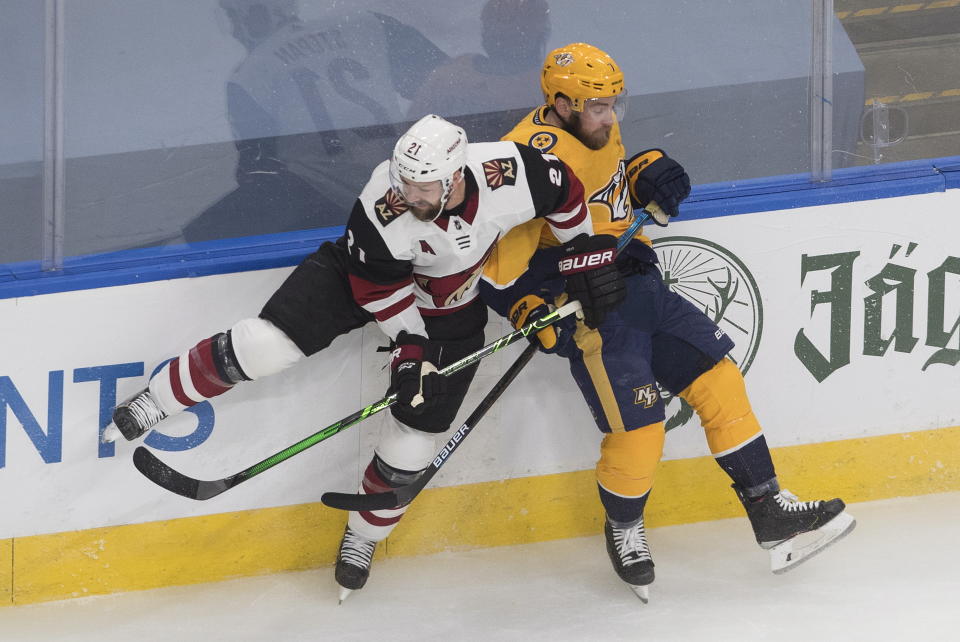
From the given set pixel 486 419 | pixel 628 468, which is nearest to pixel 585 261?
pixel 628 468

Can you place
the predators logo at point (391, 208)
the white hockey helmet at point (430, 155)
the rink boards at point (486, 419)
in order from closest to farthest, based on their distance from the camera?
the white hockey helmet at point (430, 155)
the predators logo at point (391, 208)
the rink boards at point (486, 419)

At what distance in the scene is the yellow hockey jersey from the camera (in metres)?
2.70

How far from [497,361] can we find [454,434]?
0.29 metres

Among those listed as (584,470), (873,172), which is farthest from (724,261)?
(584,470)

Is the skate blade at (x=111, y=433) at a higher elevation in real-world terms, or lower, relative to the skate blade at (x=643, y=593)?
higher

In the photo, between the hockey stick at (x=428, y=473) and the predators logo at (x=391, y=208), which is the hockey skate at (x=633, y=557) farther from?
the predators logo at (x=391, y=208)

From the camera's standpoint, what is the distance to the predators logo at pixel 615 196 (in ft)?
9.13

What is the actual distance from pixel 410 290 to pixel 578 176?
0.47m

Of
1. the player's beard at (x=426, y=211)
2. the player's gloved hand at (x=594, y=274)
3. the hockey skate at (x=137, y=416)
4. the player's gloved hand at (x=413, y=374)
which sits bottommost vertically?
the hockey skate at (x=137, y=416)

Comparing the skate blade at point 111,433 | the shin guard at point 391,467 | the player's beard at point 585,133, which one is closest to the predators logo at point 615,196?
the player's beard at point 585,133

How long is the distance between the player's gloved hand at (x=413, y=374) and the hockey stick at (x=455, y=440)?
0.21 meters

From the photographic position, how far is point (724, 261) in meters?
3.07

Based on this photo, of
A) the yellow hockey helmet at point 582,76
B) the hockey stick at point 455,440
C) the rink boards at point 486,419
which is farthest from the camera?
the rink boards at point 486,419

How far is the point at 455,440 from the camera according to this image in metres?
2.81
